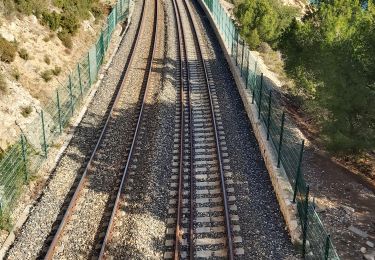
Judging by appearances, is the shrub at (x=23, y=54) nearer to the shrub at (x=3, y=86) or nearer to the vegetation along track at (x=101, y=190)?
the shrub at (x=3, y=86)

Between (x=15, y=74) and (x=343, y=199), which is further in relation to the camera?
(x=15, y=74)

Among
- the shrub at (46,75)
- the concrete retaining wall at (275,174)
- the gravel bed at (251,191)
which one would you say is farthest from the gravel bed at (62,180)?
the concrete retaining wall at (275,174)

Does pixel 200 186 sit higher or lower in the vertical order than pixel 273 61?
lower

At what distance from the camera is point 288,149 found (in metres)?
16.7

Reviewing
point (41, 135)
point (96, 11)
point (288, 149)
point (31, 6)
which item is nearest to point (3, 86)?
point (41, 135)

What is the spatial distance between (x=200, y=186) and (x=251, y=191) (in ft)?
5.79

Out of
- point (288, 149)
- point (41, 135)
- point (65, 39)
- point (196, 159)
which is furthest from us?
point (65, 39)

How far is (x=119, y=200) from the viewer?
1553cm

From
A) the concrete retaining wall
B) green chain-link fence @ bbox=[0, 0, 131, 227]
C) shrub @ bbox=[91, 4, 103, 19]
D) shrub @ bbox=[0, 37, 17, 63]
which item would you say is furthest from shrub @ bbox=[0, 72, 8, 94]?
shrub @ bbox=[91, 4, 103, 19]

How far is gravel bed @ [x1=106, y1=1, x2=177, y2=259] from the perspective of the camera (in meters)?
13.6

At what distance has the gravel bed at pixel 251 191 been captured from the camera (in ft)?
44.5

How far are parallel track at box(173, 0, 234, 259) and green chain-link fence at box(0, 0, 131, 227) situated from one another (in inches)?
203

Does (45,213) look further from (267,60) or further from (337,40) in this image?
(267,60)

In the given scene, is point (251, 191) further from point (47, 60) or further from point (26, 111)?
point (47, 60)
